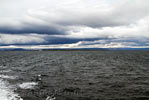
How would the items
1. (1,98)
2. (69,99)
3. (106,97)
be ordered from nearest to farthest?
(1,98)
(69,99)
(106,97)

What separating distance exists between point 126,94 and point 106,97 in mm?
3204

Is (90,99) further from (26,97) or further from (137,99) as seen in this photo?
(26,97)

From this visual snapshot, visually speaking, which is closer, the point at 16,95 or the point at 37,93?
the point at 16,95

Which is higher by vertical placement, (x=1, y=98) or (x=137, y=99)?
(x=1, y=98)

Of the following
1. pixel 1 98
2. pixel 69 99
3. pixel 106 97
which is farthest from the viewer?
pixel 106 97

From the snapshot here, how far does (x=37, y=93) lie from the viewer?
17.7m

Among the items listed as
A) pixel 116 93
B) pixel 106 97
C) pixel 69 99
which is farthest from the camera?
pixel 116 93

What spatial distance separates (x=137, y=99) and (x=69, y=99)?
8.57m

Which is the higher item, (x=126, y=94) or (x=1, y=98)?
(x=1, y=98)

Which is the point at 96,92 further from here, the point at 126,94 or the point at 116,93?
the point at 126,94

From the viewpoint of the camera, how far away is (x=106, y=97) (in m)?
17.1

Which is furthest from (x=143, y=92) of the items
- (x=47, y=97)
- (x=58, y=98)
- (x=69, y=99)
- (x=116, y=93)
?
(x=47, y=97)

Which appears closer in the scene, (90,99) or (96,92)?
(90,99)

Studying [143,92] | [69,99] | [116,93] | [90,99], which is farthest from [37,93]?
[143,92]
